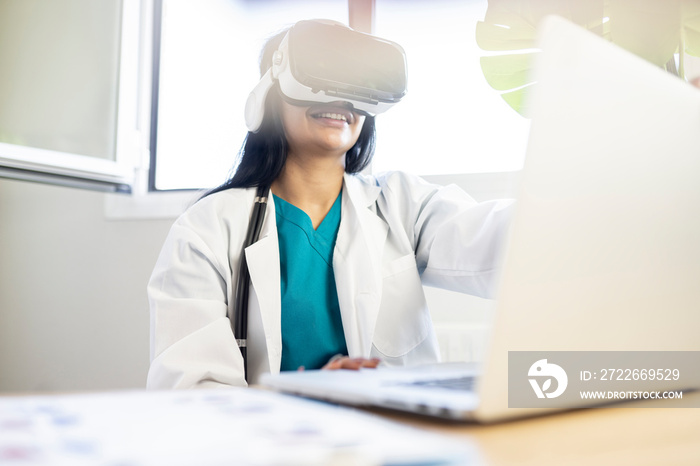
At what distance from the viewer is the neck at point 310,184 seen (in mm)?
1340

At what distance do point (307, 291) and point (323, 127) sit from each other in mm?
346

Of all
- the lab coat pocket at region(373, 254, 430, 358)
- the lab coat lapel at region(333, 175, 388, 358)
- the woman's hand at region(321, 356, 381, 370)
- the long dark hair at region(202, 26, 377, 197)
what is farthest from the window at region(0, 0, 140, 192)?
the woman's hand at region(321, 356, 381, 370)

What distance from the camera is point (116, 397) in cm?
44

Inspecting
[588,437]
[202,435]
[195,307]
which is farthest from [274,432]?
[195,307]

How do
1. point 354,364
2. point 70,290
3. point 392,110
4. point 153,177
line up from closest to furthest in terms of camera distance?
point 354,364 → point 392,110 → point 70,290 → point 153,177

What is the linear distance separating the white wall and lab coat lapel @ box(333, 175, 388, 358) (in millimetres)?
1085

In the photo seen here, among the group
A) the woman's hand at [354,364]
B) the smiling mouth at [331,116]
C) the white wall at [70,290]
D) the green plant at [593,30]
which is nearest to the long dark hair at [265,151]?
the smiling mouth at [331,116]

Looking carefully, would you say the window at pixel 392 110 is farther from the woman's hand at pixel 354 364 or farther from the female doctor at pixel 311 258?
the woman's hand at pixel 354 364

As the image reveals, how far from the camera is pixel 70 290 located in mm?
2260

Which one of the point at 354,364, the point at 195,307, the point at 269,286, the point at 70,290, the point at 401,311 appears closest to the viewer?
the point at 354,364

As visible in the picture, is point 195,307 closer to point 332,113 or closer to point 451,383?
point 332,113

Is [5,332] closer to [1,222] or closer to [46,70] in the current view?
[1,222]

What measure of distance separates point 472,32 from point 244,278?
4.31 ft

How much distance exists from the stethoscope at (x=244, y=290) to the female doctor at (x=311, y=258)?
0.01 metres
